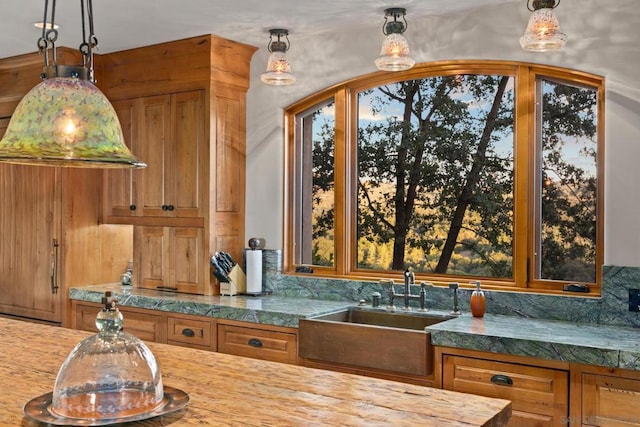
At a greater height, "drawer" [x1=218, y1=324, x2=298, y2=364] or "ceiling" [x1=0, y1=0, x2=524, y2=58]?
"ceiling" [x1=0, y1=0, x2=524, y2=58]

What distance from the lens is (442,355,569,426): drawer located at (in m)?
2.84

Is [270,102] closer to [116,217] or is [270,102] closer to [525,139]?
[116,217]

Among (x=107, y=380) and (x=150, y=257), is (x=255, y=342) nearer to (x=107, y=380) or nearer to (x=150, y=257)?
(x=150, y=257)

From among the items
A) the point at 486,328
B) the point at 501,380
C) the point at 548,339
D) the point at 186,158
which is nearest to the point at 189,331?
the point at 186,158

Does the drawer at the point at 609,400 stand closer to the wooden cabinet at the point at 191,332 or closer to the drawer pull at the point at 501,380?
the drawer pull at the point at 501,380

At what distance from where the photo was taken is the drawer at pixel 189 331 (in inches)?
156

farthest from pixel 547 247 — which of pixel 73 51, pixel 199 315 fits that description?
pixel 73 51

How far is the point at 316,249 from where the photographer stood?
4.41 m

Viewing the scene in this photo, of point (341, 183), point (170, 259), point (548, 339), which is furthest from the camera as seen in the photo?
point (170, 259)

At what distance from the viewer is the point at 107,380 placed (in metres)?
1.67

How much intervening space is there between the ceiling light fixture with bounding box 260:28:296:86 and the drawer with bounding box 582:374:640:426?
223cm

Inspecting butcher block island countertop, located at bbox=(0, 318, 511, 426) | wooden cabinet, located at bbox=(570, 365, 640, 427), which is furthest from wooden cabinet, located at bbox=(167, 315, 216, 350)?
wooden cabinet, located at bbox=(570, 365, 640, 427)

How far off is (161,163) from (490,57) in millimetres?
2231

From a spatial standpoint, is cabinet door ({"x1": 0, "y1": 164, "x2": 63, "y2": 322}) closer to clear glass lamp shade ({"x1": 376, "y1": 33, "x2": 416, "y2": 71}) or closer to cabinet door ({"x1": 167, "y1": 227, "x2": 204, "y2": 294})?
cabinet door ({"x1": 167, "y1": 227, "x2": 204, "y2": 294})
